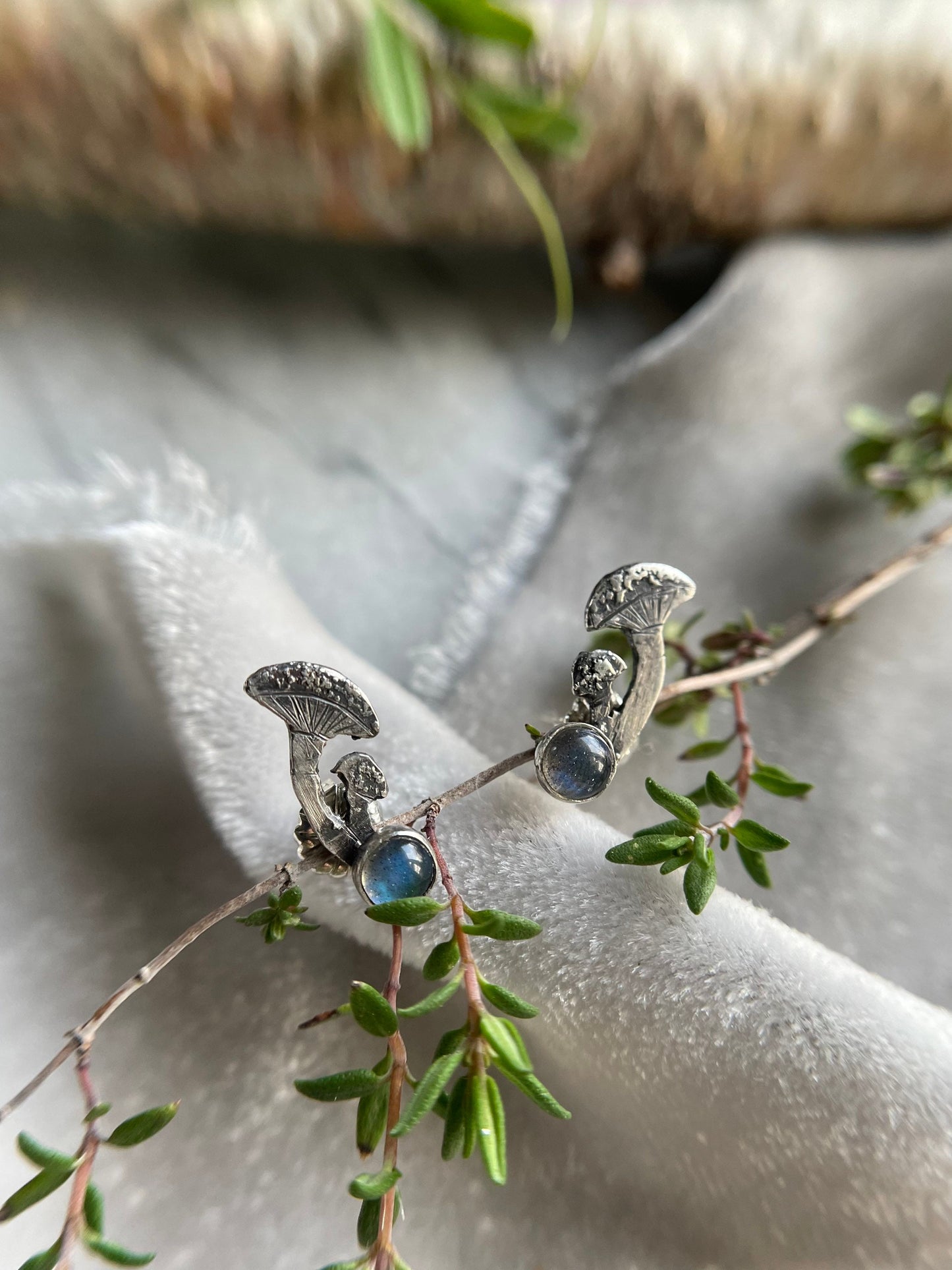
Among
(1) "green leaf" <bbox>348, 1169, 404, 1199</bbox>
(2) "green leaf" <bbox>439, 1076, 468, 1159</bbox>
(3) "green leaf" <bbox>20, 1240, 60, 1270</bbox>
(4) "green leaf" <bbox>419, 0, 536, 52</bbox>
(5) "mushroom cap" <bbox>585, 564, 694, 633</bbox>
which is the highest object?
(4) "green leaf" <bbox>419, 0, 536, 52</bbox>

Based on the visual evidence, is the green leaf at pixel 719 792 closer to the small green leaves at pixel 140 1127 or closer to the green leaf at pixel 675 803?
the green leaf at pixel 675 803

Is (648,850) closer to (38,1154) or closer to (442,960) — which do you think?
(442,960)

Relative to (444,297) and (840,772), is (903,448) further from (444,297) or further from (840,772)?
(444,297)

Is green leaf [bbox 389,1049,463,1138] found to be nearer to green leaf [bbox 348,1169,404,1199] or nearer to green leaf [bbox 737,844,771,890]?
green leaf [bbox 348,1169,404,1199]

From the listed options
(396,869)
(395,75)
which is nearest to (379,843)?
(396,869)

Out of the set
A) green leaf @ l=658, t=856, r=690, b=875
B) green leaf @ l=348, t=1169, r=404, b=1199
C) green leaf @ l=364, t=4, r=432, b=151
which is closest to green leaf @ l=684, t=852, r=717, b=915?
green leaf @ l=658, t=856, r=690, b=875

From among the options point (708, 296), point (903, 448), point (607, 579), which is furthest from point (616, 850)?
point (708, 296)
